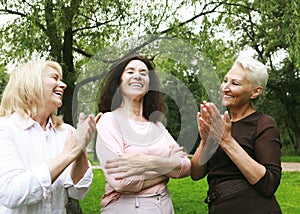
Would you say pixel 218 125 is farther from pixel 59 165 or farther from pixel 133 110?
pixel 59 165

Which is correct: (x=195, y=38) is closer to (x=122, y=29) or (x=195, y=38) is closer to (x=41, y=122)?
(x=122, y=29)

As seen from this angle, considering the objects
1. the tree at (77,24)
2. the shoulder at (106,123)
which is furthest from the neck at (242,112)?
the tree at (77,24)

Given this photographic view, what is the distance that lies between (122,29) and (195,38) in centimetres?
98

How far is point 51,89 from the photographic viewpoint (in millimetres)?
2482

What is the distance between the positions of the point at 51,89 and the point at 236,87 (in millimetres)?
1043

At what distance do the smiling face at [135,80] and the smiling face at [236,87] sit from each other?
0.52 metres

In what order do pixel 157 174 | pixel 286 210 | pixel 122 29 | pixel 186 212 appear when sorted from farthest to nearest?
pixel 286 210
pixel 186 212
pixel 122 29
pixel 157 174

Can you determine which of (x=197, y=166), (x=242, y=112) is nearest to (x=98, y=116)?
(x=197, y=166)

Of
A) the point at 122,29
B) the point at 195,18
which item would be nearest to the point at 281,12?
the point at 195,18

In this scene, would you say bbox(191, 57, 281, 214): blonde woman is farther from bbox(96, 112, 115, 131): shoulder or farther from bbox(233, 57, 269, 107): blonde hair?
bbox(96, 112, 115, 131): shoulder

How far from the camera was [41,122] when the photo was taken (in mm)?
2590

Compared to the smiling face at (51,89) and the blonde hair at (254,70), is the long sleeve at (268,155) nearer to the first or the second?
the blonde hair at (254,70)

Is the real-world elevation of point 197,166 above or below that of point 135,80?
below

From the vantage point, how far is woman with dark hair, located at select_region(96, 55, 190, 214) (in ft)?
7.44
